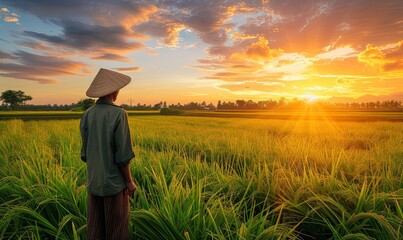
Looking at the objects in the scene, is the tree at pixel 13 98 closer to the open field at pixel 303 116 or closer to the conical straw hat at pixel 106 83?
the open field at pixel 303 116

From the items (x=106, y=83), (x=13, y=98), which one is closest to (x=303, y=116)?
(x=106, y=83)

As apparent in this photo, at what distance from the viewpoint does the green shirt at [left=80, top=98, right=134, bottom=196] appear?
7.41 feet

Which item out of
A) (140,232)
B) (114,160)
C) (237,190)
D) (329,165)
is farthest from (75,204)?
(329,165)

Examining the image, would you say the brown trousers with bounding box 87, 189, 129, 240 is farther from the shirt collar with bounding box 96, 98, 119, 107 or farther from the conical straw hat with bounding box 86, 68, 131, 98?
the conical straw hat with bounding box 86, 68, 131, 98

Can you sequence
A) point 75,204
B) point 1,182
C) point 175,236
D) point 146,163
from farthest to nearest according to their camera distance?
point 146,163, point 1,182, point 75,204, point 175,236

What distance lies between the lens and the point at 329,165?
5332mm

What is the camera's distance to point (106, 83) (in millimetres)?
2367

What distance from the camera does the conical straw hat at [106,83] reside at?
232 centimetres

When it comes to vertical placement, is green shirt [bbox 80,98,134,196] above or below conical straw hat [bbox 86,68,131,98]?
below

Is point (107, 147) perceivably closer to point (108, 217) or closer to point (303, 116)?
point (108, 217)

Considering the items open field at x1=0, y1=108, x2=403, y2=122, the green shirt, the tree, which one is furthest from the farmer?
the tree

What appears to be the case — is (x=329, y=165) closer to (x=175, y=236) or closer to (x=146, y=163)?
(x=146, y=163)

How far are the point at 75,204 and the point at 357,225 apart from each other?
329 cm

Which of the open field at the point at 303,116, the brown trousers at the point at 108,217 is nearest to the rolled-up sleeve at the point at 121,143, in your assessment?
the brown trousers at the point at 108,217
